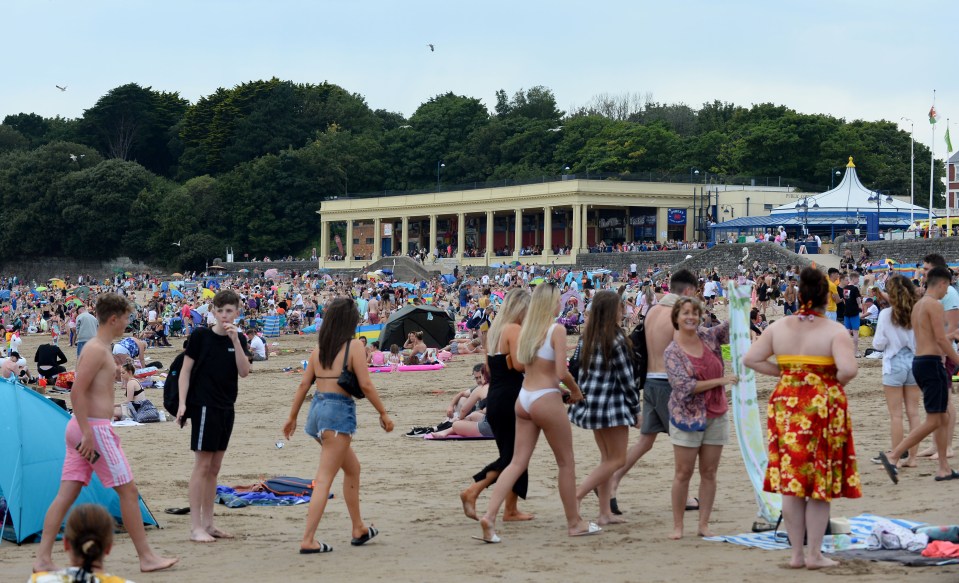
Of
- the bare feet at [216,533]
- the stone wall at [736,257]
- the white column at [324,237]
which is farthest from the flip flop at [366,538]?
the white column at [324,237]

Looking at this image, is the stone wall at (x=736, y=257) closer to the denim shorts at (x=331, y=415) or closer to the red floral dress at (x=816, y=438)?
the denim shorts at (x=331, y=415)

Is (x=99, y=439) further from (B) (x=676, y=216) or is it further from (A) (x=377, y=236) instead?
(A) (x=377, y=236)

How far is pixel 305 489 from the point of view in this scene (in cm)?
852

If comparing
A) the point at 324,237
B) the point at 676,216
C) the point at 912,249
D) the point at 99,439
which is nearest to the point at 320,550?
the point at 99,439

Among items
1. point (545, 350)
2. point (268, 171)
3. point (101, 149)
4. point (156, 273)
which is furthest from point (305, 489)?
point (101, 149)

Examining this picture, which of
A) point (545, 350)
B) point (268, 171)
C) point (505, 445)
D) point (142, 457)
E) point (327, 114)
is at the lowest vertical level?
point (142, 457)

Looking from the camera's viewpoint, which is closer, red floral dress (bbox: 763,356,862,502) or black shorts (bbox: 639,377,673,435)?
red floral dress (bbox: 763,356,862,502)

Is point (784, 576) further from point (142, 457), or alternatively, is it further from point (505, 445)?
point (142, 457)

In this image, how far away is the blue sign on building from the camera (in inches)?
2431

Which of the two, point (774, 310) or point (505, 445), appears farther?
point (774, 310)

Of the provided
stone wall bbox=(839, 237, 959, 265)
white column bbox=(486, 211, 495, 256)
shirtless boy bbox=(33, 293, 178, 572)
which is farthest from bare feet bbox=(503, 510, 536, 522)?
white column bbox=(486, 211, 495, 256)

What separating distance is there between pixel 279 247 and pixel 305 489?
245 ft

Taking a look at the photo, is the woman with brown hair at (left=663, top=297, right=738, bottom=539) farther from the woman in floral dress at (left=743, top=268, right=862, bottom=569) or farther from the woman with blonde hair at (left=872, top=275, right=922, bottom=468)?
the woman with blonde hair at (left=872, top=275, right=922, bottom=468)

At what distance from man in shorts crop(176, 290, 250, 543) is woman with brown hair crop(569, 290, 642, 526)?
212 centimetres
